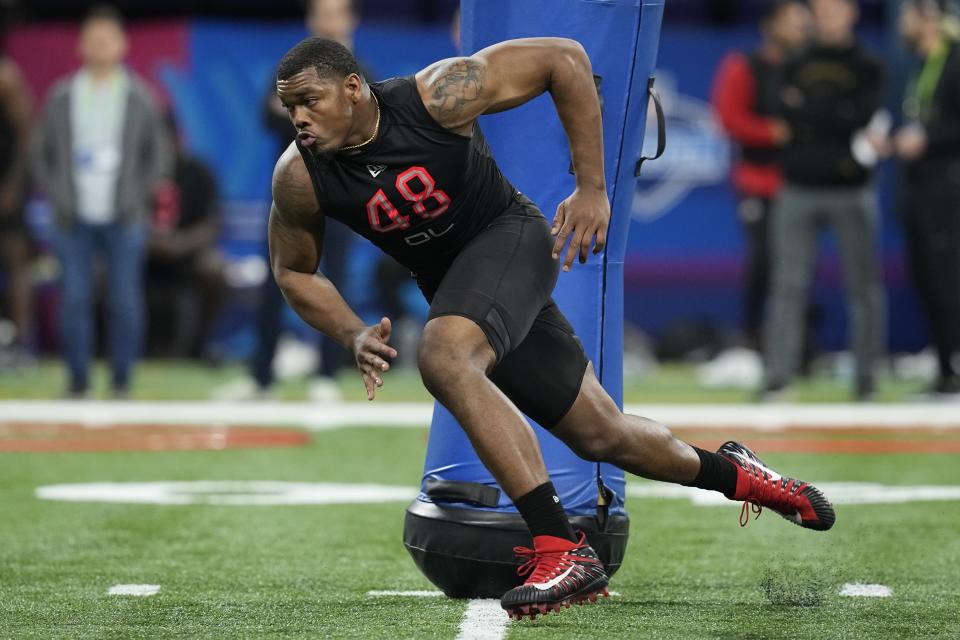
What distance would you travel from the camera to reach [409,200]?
13.8 ft

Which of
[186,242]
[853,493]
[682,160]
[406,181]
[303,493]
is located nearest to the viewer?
[406,181]

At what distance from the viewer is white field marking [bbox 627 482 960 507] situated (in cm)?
654

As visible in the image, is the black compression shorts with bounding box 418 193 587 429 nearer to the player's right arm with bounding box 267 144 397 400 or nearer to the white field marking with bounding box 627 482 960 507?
the player's right arm with bounding box 267 144 397 400

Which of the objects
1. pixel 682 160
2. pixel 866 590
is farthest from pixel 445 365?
pixel 682 160

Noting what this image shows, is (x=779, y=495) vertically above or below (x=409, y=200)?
below

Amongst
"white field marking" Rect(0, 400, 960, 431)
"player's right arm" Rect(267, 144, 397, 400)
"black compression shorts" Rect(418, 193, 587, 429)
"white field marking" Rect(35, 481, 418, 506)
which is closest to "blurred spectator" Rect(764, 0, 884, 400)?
"white field marking" Rect(0, 400, 960, 431)

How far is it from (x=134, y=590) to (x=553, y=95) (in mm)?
1810

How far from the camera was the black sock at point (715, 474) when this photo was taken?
460 cm

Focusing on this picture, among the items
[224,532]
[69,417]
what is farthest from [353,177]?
[69,417]

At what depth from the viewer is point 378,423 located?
952cm

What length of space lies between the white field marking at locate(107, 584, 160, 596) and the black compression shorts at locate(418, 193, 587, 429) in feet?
3.76

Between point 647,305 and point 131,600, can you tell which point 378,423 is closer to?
point 131,600

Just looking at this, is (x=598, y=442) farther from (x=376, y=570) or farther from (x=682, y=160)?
(x=682, y=160)

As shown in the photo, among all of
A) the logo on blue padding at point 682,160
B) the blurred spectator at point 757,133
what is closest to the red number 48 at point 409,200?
the blurred spectator at point 757,133
